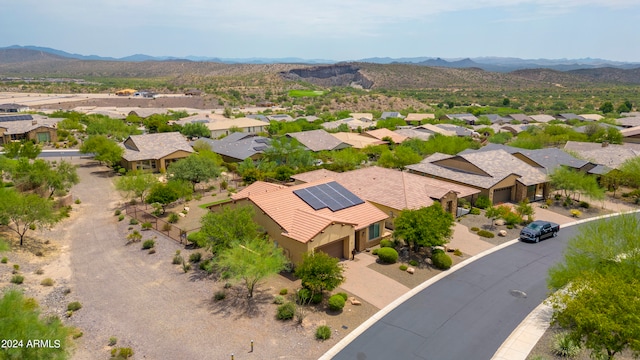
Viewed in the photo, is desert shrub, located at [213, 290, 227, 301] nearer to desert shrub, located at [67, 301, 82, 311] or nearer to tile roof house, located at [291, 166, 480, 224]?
desert shrub, located at [67, 301, 82, 311]

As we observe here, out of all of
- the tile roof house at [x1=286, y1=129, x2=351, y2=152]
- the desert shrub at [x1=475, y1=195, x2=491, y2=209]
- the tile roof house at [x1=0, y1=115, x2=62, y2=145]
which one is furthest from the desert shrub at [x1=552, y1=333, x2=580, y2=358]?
the tile roof house at [x1=0, y1=115, x2=62, y2=145]

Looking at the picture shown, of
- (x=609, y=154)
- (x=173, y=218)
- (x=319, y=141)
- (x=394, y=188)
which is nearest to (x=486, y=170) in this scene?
(x=394, y=188)

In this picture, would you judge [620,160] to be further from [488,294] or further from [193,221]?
[193,221]

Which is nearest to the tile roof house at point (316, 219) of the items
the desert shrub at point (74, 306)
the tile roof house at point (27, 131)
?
the desert shrub at point (74, 306)

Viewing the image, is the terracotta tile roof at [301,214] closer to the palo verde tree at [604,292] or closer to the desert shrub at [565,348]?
the palo verde tree at [604,292]

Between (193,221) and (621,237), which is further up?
(621,237)

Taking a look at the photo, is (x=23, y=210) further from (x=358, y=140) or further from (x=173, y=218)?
(x=358, y=140)

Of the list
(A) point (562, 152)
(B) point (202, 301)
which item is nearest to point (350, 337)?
(B) point (202, 301)
